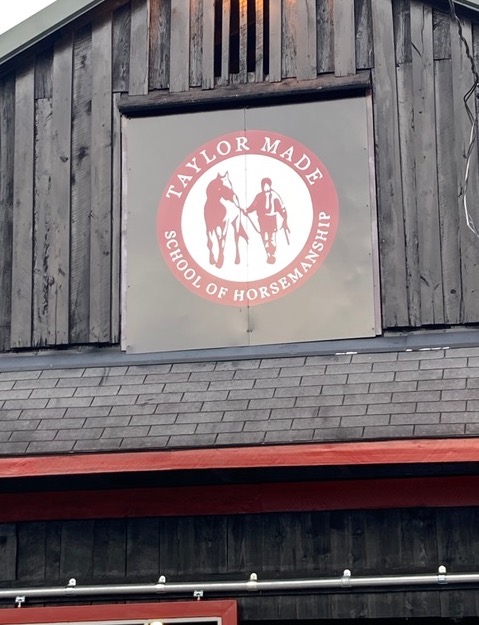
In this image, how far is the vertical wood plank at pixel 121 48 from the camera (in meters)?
12.8

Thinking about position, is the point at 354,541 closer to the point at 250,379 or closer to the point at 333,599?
the point at 333,599

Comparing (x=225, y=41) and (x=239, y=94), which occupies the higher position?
(x=225, y=41)

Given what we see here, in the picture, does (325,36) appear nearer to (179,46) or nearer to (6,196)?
(179,46)

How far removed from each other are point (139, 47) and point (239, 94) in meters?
1.07

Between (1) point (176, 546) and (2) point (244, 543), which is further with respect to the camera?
(1) point (176, 546)

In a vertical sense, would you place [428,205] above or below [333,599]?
above

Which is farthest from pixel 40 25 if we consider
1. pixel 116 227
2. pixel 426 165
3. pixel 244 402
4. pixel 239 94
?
pixel 244 402

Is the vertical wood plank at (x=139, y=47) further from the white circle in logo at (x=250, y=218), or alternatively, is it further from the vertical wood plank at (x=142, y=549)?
the vertical wood plank at (x=142, y=549)

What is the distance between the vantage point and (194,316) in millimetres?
11969

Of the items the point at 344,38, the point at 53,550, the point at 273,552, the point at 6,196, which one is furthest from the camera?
the point at 6,196

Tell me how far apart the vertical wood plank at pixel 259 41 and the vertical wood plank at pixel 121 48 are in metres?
1.15

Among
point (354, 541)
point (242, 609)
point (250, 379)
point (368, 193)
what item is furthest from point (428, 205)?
point (242, 609)

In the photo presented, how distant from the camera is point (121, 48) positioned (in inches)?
508

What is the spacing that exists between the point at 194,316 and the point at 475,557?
3118 mm
